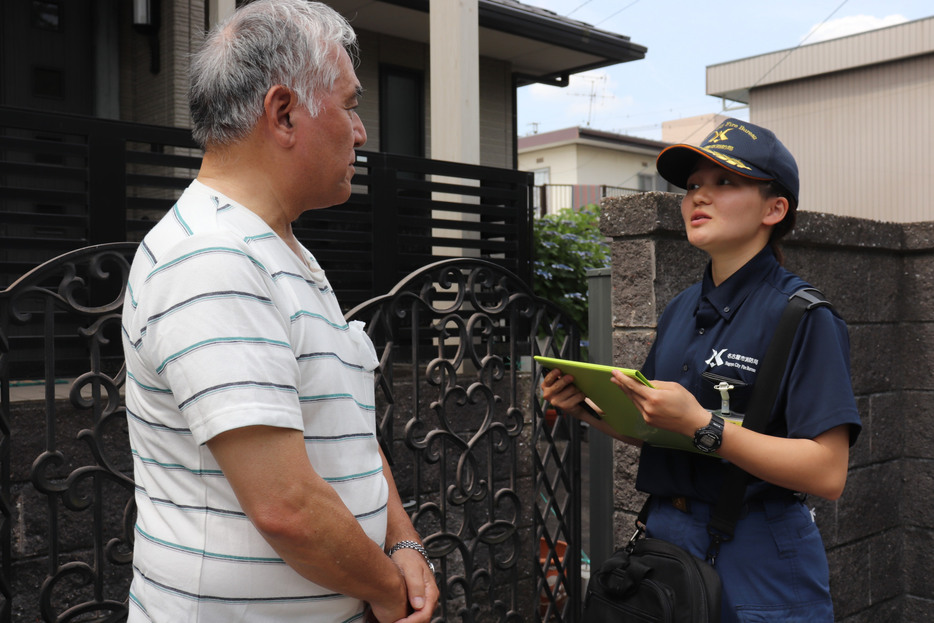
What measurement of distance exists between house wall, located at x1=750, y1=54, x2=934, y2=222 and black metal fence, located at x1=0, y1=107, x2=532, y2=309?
1309 centimetres

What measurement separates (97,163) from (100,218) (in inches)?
10.3

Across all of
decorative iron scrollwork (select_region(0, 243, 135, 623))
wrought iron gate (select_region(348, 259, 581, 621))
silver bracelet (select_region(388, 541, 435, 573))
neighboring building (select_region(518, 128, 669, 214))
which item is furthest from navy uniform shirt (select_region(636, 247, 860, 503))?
neighboring building (select_region(518, 128, 669, 214))

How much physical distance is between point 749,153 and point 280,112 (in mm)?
1155

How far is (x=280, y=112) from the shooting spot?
1427 mm

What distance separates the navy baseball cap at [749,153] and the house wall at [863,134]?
1566 cm

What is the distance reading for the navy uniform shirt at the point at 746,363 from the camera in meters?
1.82

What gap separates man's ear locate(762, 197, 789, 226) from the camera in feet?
6.62

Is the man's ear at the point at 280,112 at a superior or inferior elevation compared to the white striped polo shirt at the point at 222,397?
Answer: superior

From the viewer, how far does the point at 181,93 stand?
669 cm

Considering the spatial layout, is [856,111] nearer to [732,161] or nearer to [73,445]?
[732,161]

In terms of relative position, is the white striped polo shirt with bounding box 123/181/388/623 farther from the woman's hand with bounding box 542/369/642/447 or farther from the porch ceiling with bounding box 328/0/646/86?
the porch ceiling with bounding box 328/0/646/86

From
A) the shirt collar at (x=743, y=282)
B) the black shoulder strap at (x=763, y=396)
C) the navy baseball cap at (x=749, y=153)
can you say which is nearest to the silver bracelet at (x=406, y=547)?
the black shoulder strap at (x=763, y=396)

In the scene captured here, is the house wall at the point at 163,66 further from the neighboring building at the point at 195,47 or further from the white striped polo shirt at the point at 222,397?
the white striped polo shirt at the point at 222,397

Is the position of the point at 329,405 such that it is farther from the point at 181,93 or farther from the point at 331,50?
the point at 181,93
